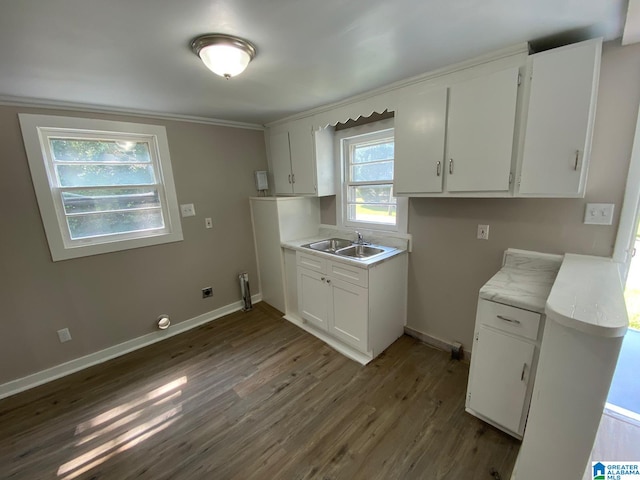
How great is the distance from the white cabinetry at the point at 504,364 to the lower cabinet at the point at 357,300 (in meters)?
0.81

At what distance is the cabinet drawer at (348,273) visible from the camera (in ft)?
7.14

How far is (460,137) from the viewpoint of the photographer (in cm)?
177

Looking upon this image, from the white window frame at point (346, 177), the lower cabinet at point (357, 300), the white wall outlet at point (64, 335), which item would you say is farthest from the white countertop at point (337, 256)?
the white wall outlet at point (64, 335)

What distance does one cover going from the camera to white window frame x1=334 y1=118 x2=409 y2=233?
2486mm

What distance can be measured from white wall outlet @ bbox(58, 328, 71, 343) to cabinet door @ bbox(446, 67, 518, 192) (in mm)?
3487

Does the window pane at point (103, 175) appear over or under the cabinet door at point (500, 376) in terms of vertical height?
over

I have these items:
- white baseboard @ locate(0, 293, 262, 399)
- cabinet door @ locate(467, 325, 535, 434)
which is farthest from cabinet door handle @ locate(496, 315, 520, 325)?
white baseboard @ locate(0, 293, 262, 399)

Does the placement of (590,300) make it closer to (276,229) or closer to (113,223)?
(276,229)

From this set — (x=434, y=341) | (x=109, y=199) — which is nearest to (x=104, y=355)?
(x=109, y=199)

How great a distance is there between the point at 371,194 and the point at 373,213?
207 millimetres

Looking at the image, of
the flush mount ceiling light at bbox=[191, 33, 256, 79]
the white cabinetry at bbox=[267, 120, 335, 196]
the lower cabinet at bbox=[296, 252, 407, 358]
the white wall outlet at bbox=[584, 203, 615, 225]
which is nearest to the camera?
the flush mount ceiling light at bbox=[191, 33, 256, 79]

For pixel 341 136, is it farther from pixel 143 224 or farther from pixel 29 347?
pixel 29 347

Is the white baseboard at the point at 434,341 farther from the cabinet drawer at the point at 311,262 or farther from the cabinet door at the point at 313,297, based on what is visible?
the cabinet drawer at the point at 311,262

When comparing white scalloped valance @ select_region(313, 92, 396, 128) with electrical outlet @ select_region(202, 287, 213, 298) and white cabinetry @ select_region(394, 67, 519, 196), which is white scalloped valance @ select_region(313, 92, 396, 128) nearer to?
white cabinetry @ select_region(394, 67, 519, 196)
